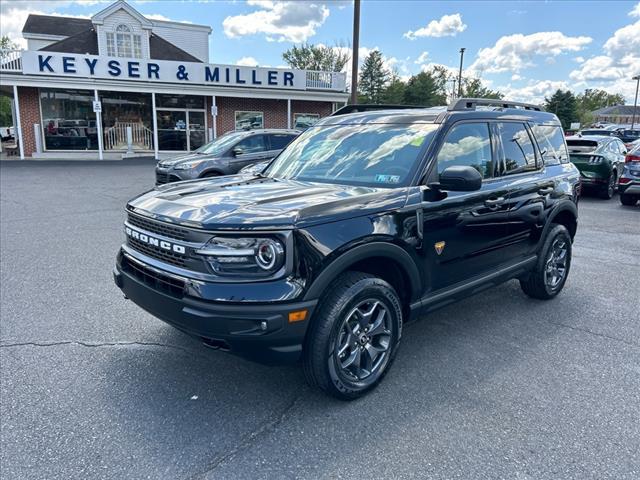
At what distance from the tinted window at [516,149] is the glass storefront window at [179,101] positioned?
21.2 metres

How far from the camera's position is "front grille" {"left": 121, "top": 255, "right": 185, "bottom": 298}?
112 inches

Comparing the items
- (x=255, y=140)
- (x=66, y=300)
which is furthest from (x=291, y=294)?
(x=255, y=140)

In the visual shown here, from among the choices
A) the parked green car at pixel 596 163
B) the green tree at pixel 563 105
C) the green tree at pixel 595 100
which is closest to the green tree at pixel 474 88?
the green tree at pixel 563 105

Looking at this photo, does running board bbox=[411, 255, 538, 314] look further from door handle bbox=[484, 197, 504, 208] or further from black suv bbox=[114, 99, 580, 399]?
door handle bbox=[484, 197, 504, 208]

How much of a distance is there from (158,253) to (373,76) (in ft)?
187

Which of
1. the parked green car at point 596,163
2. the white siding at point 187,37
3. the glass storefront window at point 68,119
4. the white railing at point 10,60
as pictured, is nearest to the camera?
the parked green car at point 596,163

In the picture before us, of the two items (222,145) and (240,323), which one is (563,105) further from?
(240,323)

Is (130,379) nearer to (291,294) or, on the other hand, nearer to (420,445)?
(291,294)

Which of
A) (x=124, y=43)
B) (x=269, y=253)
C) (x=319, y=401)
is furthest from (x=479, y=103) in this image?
(x=124, y=43)

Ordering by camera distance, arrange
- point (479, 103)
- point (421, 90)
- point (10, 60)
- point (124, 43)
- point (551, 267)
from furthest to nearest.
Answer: point (421, 90)
point (124, 43)
point (10, 60)
point (551, 267)
point (479, 103)

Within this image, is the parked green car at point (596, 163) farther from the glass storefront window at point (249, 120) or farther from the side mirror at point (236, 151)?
the glass storefront window at point (249, 120)

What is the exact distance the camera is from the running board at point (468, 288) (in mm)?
3516

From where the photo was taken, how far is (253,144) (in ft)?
38.9


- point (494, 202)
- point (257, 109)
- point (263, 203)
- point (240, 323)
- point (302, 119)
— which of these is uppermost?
point (257, 109)
